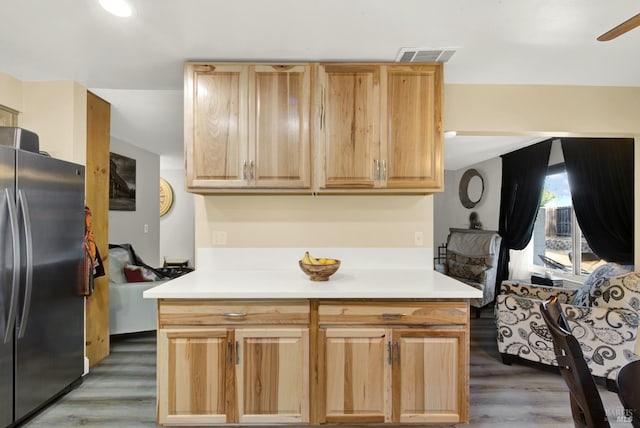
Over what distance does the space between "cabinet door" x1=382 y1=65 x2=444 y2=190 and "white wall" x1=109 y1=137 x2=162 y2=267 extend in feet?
12.3

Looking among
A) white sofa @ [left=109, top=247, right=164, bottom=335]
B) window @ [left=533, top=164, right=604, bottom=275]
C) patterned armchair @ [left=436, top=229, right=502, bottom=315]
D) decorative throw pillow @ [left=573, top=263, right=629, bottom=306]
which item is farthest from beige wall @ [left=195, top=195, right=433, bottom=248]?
window @ [left=533, top=164, right=604, bottom=275]

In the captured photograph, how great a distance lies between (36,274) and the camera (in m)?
1.95

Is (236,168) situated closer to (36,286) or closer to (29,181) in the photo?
(29,181)

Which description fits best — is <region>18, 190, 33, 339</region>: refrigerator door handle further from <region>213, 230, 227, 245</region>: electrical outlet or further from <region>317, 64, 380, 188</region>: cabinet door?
<region>317, 64, 380, 188</region>: cabinet door

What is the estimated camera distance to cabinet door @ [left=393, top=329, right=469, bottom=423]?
1768 mm

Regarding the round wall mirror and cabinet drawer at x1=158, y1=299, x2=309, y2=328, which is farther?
the round wall mirror

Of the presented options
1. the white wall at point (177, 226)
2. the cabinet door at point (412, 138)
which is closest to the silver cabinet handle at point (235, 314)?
the cabinet door at point (412, 138)

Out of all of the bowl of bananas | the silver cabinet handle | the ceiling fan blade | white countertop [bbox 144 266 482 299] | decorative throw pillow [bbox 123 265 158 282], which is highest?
the ceiling fan blade

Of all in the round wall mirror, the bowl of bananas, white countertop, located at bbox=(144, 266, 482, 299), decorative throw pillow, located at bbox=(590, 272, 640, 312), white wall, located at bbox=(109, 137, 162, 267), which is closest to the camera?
white countertop, located at bbox=(144, 266, 482, 299)

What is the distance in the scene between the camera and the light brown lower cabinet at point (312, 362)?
1764 mm

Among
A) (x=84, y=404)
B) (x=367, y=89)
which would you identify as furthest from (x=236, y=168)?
(x=84, y=404)

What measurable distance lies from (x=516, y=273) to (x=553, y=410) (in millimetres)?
2890

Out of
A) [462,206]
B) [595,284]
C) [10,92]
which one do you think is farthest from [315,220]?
[462,206]

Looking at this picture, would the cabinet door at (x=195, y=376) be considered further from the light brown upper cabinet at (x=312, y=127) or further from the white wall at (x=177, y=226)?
the white wall at (x=177, y=226)
